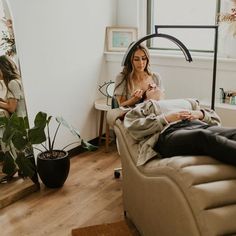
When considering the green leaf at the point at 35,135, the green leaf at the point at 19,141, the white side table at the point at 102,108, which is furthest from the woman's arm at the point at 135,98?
the white side table at the point at 102,108

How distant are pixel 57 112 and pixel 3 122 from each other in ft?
2.23

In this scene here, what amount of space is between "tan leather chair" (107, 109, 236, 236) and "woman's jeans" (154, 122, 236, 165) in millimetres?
51

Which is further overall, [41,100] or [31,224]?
[41,100]

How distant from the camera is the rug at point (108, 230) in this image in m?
2.09

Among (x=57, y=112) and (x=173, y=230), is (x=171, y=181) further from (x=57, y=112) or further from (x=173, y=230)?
(x=57, y=112)

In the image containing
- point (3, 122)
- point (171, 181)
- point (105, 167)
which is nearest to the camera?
point (171, 181)

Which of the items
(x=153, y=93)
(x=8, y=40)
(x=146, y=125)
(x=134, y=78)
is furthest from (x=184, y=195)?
(x=8, y=40)

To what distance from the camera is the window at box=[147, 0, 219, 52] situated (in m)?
3.29

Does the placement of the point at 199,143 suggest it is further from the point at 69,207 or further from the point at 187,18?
the point at 187,18

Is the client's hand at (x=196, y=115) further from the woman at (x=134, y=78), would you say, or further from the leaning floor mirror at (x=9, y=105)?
the leaning floor mirror at (x=9, y=105)

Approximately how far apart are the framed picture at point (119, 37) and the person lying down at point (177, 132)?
1555mm

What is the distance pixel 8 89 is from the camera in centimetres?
264

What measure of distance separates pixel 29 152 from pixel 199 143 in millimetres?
1566

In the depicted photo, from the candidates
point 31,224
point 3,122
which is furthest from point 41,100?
point 31,224
